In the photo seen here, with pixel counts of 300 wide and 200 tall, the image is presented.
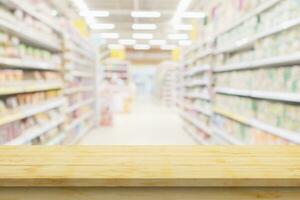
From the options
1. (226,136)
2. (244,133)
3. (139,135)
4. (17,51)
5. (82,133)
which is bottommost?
(139,135)

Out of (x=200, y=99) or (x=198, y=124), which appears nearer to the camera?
(x=198, y=124)

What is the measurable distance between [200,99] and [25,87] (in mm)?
3902

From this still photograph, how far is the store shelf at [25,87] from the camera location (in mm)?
2778

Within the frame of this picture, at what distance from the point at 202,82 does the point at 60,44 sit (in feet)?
8.71

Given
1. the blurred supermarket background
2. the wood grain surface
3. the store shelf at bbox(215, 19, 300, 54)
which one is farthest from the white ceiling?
the wood grain surface

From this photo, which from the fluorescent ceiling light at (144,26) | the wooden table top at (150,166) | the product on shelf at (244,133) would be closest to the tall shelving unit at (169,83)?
the fluorescent ceiling light at (144,26)

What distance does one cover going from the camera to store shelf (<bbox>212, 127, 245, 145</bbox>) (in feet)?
12.7

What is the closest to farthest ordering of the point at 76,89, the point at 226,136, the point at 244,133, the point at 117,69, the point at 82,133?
the point at 244,133 < the point at 226,136 < the point at 76,89 < the point at 82,133 < the point at 117,69

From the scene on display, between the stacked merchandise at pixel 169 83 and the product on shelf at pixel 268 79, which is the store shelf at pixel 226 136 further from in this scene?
the stacked merchandise at pixel 169 83

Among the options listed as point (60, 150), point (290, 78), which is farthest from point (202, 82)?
point (60, 150)

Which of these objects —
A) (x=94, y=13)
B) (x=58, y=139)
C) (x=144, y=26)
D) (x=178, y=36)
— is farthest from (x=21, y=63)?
(x=178, y=36)

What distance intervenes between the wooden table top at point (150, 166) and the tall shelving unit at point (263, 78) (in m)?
1.37

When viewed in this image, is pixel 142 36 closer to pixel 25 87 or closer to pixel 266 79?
pixel 25 87

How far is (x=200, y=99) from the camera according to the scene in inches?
252
